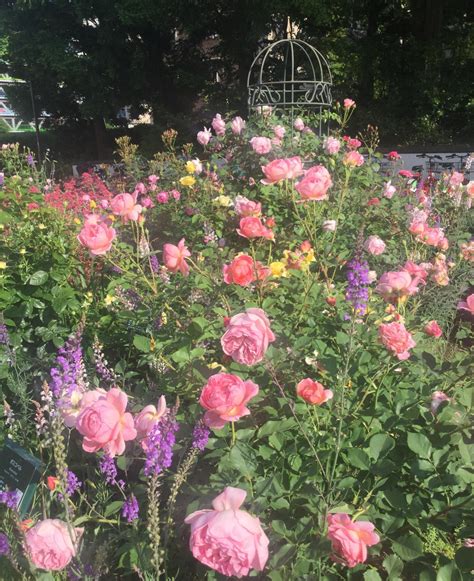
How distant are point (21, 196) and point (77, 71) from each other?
8.98 meters

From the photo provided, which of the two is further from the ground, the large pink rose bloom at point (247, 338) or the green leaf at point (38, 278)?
the large pink rose bloom at point (247, 338)

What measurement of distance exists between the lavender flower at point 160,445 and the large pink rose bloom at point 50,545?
192mm

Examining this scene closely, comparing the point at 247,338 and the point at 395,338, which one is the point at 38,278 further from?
the point at 395,338

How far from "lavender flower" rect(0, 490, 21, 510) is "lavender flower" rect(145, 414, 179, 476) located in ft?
0.99

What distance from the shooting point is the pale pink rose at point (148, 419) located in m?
1.06

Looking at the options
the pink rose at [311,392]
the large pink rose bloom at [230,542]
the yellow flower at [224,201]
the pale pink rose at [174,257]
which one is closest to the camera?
the large pink rose bloom at [230,542]

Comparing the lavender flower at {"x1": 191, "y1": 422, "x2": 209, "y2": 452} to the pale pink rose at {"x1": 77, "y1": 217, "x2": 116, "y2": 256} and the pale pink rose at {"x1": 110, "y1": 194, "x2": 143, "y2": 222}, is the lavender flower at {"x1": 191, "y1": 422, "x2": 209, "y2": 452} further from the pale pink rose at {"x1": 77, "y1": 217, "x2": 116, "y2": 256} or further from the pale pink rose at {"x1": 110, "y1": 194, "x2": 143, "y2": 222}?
the pale pink rose at {"x1": 110, "y1": 194, "x2": 143, "y2": 222}

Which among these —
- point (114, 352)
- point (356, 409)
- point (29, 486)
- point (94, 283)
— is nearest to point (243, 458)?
point (356, 409)

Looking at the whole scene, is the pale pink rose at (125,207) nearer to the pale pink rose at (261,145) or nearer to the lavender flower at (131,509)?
the lavender flower at (131,509)

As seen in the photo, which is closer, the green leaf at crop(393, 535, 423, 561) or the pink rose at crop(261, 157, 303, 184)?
the green leaf at crop(393, 535, 423, 561)

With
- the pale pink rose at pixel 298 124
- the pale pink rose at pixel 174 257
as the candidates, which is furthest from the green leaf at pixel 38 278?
the pale pink rose at pixel 298 124

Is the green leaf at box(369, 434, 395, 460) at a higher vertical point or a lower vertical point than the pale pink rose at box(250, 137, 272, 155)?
lower

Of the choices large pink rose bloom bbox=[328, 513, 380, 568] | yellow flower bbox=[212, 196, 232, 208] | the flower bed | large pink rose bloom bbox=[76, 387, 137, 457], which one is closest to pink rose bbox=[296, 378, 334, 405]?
the flower bed

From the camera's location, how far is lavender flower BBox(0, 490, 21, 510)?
1.10m
